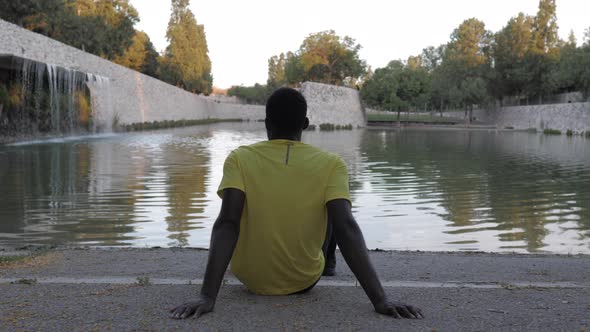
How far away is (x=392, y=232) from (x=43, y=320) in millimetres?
4984

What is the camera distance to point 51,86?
23844 mm

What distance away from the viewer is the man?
2898 mm

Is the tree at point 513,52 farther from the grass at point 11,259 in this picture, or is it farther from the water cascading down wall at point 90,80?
the grass at point 11,259

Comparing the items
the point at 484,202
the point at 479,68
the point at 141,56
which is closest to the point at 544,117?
the point at 479,68

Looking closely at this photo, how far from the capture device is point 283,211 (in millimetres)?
2980

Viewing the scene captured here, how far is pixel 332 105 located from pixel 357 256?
50.2 m

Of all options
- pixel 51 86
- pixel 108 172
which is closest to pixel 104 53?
pixel 51 86

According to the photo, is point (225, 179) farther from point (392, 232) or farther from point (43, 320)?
point (392, 232)

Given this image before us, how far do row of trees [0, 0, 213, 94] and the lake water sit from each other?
83.5ft

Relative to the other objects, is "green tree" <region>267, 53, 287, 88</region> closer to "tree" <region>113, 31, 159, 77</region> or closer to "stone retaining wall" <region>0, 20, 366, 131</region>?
"stone retaining wall" <region>0, 20, 366, 131</region>

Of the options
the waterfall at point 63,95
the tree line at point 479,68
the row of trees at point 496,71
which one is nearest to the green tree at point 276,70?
the tree line at point 479,68

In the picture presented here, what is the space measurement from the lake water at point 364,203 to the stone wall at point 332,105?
34.4 metres

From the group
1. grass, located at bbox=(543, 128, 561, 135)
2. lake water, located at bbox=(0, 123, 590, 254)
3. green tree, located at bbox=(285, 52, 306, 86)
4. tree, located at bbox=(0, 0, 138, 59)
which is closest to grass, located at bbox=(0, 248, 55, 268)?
lake water, located at bbox=(0, 123, 590, 254)

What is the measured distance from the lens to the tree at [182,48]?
6106 centimetres
